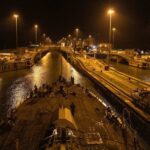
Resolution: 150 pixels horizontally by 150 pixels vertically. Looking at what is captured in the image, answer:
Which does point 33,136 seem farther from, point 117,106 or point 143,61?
point 143,61

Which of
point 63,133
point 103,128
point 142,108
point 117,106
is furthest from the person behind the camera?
point 117,106

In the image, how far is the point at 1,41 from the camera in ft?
646

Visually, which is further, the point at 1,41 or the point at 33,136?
the point at 1,41

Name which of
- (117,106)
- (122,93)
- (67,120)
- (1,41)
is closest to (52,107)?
(67,120)

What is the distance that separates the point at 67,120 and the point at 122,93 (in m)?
28.7

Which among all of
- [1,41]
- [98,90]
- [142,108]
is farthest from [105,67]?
[1,41]

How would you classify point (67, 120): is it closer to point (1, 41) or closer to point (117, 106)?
point (117, 106)

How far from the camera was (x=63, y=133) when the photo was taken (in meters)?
21.9

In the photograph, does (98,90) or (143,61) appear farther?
(143,61)

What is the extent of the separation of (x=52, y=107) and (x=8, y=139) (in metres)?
10.1

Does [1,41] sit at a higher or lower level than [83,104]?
higher

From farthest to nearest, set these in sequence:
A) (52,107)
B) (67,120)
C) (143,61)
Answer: (143,61), (52,107), (67,120)

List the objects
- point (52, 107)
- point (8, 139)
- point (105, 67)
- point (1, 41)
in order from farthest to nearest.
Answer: point (1, 41) < point (105, 67) < point (52, 107) < point (8, 139)

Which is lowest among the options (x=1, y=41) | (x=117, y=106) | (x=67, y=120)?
(x=117, y=106)
